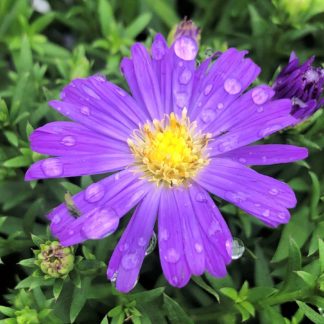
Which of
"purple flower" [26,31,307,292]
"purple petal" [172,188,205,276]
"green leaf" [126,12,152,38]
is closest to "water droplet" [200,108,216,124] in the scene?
"purple flower" [26,31,307,292]

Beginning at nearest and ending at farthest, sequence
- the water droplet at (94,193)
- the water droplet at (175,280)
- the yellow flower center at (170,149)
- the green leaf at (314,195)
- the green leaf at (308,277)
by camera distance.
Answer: the water droplet at (175,280) → the water droplet at (94,193) → the green leaf at (308,277) → the yellow flower center at (170,149) → the green leaf at (314,195)

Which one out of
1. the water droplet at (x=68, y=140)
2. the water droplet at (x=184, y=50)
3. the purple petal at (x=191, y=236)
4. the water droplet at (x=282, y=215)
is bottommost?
the purple petal at (x=191, y=236)

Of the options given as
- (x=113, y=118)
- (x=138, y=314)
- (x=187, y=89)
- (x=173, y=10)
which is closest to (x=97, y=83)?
(x=113, y=118)

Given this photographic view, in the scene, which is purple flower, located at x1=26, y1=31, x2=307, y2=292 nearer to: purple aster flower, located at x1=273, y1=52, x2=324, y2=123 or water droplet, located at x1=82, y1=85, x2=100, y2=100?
water droplet, located at x1=82, y1=85, x2=100, y2=100

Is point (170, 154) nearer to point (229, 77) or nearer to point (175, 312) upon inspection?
point (229, 77)

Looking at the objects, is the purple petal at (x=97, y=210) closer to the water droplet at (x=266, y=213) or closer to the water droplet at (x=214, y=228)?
the water droplet at (x=214, y=228)

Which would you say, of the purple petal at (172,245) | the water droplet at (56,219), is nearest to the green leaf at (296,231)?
the purple petal at (172,245)

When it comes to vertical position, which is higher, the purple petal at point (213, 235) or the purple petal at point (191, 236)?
the purple petal at point (213, 235)

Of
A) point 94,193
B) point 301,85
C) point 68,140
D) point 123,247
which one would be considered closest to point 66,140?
point 68,140
